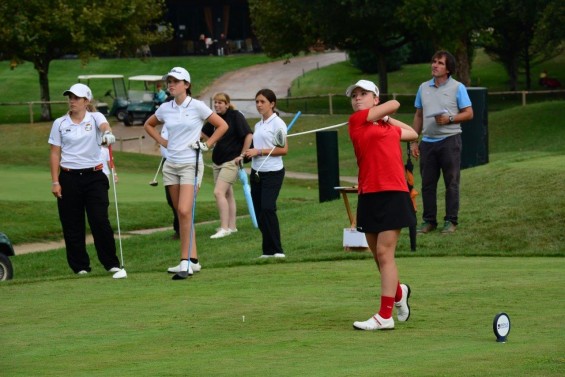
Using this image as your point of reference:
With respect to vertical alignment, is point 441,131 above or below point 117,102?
above

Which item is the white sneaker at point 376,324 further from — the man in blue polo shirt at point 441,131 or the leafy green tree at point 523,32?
the leafy green tree at point 523,32

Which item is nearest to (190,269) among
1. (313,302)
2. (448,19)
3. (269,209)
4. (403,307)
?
(269,209)

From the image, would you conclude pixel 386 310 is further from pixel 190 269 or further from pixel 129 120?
pixel 129 120

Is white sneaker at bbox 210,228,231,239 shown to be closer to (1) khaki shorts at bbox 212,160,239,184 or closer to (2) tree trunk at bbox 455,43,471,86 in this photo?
(1) khaki shorts at bbox 212,160,239,184

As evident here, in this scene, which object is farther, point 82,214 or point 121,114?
point 121,114

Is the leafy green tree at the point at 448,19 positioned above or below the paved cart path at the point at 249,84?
above

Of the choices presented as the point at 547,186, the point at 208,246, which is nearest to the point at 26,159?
Answer: the point at 208,246

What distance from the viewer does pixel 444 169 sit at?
15.5 m

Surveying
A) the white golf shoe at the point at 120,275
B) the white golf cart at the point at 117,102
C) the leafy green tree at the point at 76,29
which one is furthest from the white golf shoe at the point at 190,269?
the white golf cart at the point at 117,102

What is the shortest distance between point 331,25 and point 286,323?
47.7 m

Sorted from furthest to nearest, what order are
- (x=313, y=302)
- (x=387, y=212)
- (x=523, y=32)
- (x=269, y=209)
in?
(x=523, y=32), (x=269, y=209), (x=313, y=302), (x=387, y=212)

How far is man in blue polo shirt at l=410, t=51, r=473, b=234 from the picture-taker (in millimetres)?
15141

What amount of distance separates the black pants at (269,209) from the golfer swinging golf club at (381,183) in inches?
208

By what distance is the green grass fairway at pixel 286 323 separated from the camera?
7906 mm
